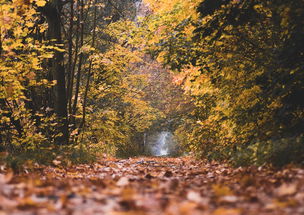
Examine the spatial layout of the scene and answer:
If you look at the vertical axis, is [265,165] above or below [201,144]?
above

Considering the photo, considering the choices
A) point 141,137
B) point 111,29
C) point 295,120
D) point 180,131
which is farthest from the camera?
A: point 141,137

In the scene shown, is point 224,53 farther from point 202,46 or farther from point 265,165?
point 265,165

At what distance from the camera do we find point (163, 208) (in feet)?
8.35

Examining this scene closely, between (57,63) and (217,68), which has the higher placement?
(57,63)

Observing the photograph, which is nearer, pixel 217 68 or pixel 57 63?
pixel 217 68

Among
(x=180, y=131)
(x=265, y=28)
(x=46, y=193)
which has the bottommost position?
(x=180, y=131)

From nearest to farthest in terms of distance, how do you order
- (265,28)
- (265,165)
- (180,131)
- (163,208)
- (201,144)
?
1. (163,208)
2. (265,165)
3. (265,28)
4. (201,144)
5. (180,131)

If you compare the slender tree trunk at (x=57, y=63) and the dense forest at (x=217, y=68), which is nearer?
the dense forest at (x=217, y=68)

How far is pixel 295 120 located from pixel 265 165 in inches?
60.5

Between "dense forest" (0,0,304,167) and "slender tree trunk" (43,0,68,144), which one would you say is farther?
"slender tree trunk" (43,0,68,144)

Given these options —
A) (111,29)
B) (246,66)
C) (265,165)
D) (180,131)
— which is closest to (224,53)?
(246,66)

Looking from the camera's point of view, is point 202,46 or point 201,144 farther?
point 201,144

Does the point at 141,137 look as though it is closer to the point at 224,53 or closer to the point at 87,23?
the point at 87,23

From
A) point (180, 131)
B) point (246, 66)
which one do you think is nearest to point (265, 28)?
point (246, 66)
